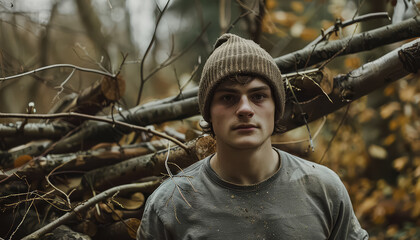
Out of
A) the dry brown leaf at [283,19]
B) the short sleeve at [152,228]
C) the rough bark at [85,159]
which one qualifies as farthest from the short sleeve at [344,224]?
the dry brown leaf at [283,19]

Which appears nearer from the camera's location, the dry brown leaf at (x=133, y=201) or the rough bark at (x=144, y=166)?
the rough bark at (x=144, y=166)

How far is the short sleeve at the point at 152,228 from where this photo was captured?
2033 millimetres

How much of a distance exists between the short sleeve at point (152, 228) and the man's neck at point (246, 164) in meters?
0.40

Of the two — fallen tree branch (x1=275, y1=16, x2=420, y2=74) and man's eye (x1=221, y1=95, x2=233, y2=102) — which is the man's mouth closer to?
man's eye (x1=221, y1=95, x2=233, y2=102)

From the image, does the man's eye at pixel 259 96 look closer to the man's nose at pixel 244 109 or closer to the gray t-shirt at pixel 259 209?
the man's nose at pixel 244 109

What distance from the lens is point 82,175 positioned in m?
2.99

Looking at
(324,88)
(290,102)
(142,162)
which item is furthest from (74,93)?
(324,88)

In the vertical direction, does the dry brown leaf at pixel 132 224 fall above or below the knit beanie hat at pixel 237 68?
below

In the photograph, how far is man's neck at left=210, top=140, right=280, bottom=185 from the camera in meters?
2.00

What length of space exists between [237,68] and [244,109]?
211 mm

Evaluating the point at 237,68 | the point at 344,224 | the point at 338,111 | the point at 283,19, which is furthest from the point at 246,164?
the point at 283,19

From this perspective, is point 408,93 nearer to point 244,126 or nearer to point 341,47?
point 341,47

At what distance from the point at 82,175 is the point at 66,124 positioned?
1.70ft

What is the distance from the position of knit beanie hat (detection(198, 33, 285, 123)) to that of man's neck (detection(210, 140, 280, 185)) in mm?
242
